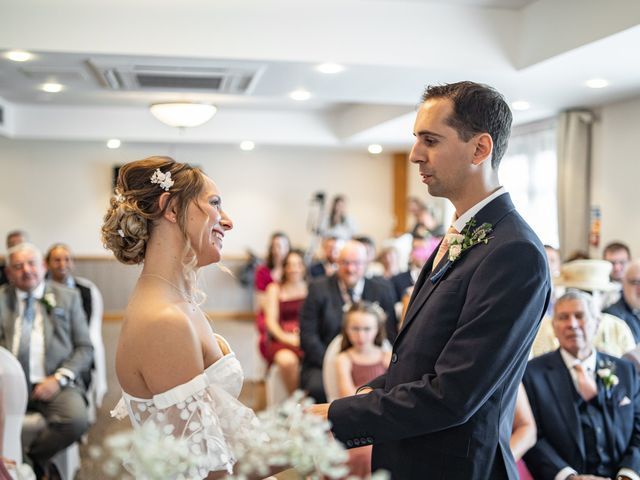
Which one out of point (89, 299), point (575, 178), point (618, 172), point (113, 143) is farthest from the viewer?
point (113, 143)

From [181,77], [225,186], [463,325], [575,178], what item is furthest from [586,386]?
[225,186]

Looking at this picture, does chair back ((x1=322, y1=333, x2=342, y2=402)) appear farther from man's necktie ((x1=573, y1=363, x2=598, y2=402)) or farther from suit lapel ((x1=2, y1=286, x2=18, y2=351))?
suit lapel ((x1=2, y1=286, x2=18, y2=351))

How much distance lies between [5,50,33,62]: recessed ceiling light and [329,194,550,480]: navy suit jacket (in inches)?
171

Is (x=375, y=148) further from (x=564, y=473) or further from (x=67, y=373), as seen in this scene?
(x=564, y=473)

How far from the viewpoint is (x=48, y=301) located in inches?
189

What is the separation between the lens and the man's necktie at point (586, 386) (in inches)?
133

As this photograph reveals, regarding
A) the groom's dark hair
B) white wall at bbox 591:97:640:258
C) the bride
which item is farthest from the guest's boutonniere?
white wall at bbox 591:97:640:258

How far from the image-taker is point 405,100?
7.18 metres

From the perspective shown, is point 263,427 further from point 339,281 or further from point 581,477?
point 339,281

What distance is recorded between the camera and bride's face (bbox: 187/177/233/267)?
1929 millimetres

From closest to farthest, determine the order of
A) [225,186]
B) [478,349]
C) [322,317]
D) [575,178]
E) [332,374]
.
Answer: [478,349] < [332,374] < [322,317] < [575,178] < [225,186]

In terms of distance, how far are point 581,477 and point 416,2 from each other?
3495 mm

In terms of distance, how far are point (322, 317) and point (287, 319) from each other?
2.69 feet

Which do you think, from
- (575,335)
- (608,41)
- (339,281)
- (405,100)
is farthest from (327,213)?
(575,335)
